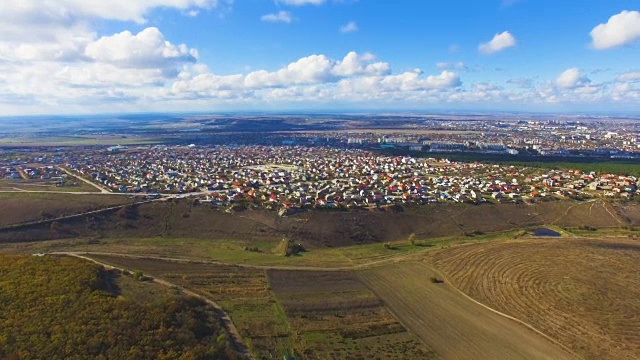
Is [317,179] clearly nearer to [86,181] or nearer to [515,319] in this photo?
[86,181]

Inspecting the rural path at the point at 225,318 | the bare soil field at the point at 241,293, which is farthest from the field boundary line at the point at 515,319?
the rural path at the point at 225,318

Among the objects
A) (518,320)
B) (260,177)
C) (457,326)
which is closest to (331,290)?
(457,326)

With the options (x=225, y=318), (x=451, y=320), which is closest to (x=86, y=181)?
(x=225, y=318)

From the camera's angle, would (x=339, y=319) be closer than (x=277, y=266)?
Yes

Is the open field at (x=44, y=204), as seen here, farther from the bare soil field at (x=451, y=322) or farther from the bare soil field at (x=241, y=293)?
the bare soil field at (x=451, y=322)

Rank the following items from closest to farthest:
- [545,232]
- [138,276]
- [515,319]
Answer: [515,319] → [138,276] → [545,232]

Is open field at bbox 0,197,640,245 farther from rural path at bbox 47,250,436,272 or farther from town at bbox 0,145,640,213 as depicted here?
rural path at bbox 47,250,436,272

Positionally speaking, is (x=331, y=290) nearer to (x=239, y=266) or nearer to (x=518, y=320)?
(x=239, y=266)
